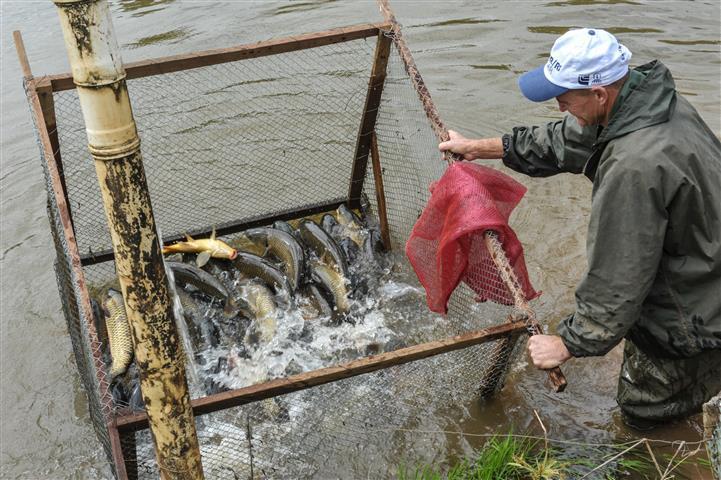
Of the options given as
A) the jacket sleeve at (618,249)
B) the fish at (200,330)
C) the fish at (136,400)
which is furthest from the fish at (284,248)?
the jacket sleeve at (618,249)

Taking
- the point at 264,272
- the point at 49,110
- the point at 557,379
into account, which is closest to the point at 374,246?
the point at 264,272

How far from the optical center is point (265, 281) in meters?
5.59

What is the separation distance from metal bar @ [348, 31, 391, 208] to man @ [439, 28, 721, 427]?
1736mm

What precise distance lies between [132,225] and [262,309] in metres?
3.07

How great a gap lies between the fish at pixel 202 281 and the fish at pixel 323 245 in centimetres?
84

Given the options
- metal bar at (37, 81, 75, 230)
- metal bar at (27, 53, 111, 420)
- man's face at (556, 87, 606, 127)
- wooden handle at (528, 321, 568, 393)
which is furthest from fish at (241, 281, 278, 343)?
man's face at (556, 87, 606, 127)

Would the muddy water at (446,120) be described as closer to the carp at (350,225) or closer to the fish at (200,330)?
the fish at (200,330)

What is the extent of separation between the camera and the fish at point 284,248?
5582 millimetres

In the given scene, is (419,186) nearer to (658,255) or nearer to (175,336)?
(658,255)

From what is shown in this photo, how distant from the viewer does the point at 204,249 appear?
225 inches

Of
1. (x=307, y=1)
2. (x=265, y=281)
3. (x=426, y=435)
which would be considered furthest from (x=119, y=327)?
(x=307, y=1)

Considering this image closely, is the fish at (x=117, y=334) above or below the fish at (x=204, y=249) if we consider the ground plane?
below

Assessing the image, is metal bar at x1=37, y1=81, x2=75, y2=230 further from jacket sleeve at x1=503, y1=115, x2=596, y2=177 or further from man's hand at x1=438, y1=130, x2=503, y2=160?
jacket sleeve at x1=503, y1=115, x2=596, y2=177

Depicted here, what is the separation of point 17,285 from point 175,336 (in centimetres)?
447
